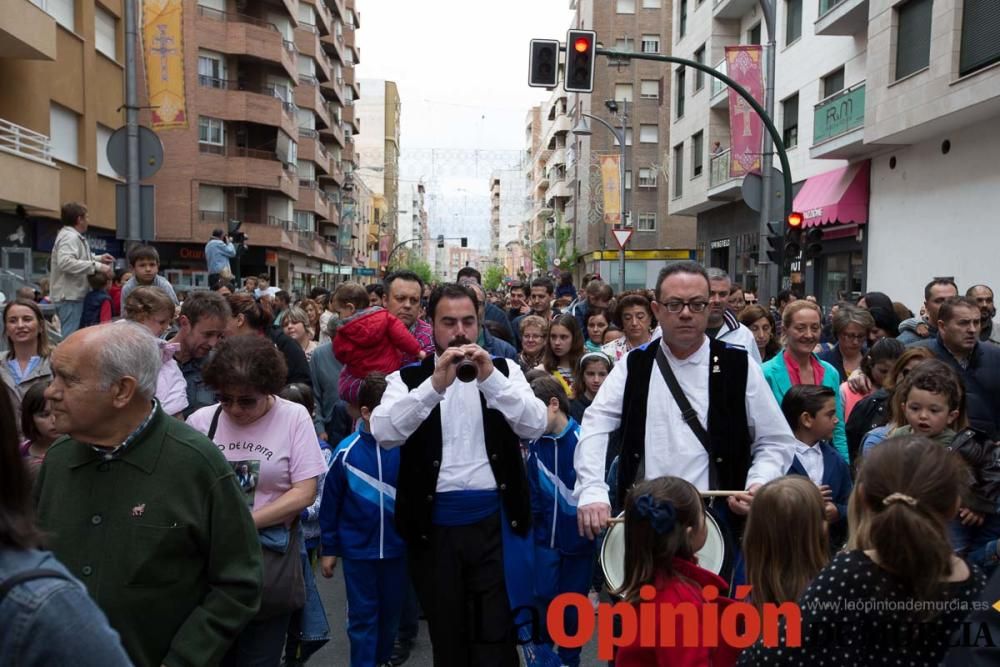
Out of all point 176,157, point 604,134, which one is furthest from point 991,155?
point 604,134

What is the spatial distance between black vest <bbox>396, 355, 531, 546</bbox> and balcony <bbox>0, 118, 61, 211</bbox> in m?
16.1

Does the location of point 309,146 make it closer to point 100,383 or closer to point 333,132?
point 333,132

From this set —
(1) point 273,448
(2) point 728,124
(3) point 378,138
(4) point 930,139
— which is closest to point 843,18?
(4) point 930,139

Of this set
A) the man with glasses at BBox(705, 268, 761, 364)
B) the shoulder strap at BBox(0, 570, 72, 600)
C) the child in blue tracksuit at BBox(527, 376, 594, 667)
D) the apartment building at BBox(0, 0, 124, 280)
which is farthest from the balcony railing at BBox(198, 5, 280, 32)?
the shoulder strap at BBox(0, 570, 72, 600)

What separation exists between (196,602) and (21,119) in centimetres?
2059

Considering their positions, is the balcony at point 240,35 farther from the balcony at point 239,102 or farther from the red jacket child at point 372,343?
the red jacket child at point 372,343

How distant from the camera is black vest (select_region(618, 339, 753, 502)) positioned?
3.81 metres

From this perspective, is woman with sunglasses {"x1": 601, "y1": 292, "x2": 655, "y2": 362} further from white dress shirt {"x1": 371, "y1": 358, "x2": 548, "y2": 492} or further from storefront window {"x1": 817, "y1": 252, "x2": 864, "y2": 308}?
storefront window {"x1": 817, "y1": 252, "x2": 864, "y2": 308}

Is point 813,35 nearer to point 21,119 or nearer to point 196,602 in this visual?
point 21,119

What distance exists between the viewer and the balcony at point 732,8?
2777 cm

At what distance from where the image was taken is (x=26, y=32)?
17844 millimetres

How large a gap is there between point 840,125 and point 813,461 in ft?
55.8

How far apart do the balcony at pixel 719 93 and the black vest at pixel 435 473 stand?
25.8 m

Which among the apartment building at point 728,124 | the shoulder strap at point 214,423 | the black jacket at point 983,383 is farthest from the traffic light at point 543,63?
the shoulder strap at point 214,423
